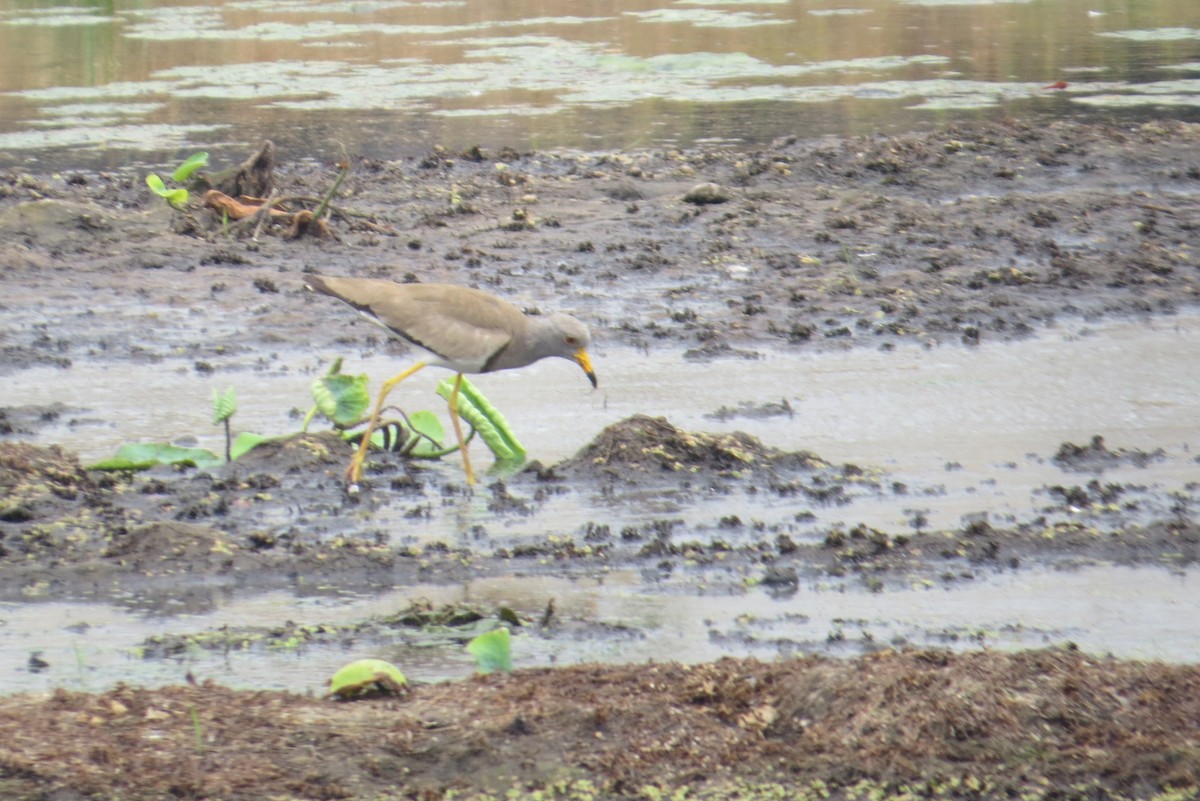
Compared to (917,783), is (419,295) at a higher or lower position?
higher

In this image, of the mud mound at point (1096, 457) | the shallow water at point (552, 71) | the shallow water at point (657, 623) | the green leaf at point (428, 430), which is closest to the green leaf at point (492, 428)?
the green leaf at point (428, 430)

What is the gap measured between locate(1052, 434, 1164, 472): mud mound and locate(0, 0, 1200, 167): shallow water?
24.6ft

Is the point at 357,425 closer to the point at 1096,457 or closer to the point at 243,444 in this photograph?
the point at 243,444

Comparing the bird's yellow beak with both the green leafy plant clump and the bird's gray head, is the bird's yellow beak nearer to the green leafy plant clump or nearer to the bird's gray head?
the bird's gray head

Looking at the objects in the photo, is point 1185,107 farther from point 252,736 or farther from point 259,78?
point 252,736

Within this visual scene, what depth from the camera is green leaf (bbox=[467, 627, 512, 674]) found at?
4508 mm

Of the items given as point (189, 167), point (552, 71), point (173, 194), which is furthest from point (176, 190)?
point (552, 71)

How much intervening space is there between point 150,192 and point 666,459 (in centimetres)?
660

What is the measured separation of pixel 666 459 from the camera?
6.39 meters

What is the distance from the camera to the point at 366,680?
167 inches

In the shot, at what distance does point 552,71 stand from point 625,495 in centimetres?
1213

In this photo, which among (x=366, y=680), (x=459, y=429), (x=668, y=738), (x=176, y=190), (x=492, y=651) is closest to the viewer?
(x=668, y=738)

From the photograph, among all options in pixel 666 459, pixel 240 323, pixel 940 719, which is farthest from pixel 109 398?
pixel 940 719

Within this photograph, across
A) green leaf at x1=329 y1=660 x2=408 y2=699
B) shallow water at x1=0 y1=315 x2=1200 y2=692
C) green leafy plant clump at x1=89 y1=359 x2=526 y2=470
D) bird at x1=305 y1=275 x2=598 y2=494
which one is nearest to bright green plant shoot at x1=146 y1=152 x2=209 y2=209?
shallow water at x1=0 y1=315 x2=1200 y2=692
